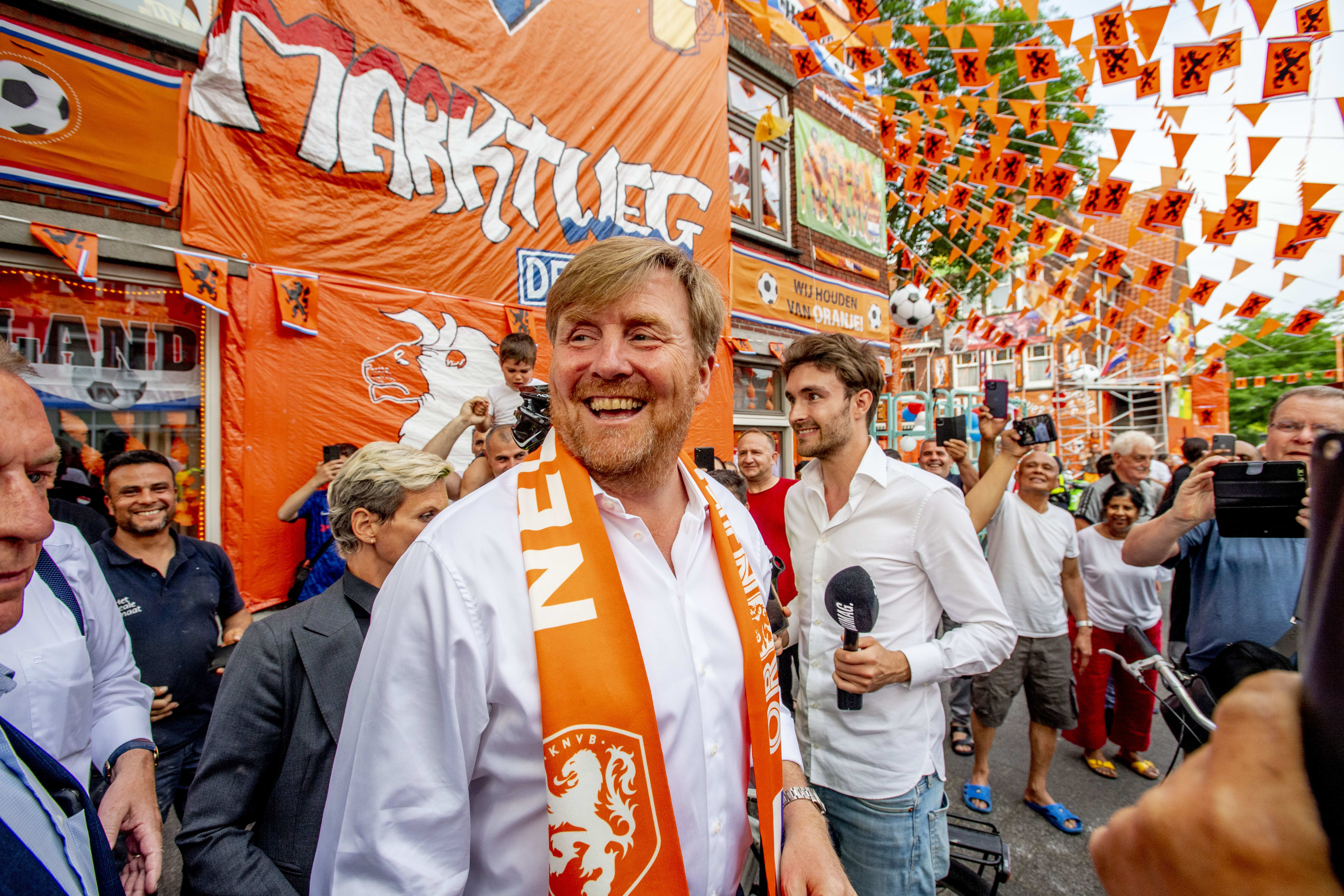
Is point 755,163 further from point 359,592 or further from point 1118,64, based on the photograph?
point 359,592

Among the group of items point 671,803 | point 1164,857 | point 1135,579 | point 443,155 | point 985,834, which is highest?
point 443,155

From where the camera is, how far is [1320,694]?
1.30 feet

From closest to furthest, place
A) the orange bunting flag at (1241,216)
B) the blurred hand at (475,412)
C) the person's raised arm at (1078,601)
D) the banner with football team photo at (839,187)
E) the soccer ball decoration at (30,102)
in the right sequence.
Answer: the soccer ball decoration at (30,102), the blurred hand at (475,412), the person's raised arm at (1078,601), the orange bunting flag at (1241,216), the banner with football team photo at (839,187)

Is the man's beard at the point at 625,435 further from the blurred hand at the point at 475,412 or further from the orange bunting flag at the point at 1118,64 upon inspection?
the orange bunting flag at the point at 1118,64

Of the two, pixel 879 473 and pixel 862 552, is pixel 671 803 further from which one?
pixel 879 473

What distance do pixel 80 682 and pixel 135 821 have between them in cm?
45

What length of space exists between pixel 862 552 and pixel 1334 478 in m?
1.89

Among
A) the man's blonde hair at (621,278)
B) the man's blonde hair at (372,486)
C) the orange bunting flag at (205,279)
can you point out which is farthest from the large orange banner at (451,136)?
the man's blonde hair at (621,278)

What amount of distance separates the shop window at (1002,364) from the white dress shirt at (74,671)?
106ft

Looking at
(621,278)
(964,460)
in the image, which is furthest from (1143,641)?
(621,278)

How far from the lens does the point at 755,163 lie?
28.8ft

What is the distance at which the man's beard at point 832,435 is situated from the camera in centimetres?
242

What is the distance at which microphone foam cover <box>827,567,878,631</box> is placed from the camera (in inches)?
74.4

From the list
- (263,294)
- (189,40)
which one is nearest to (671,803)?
(263,294)
